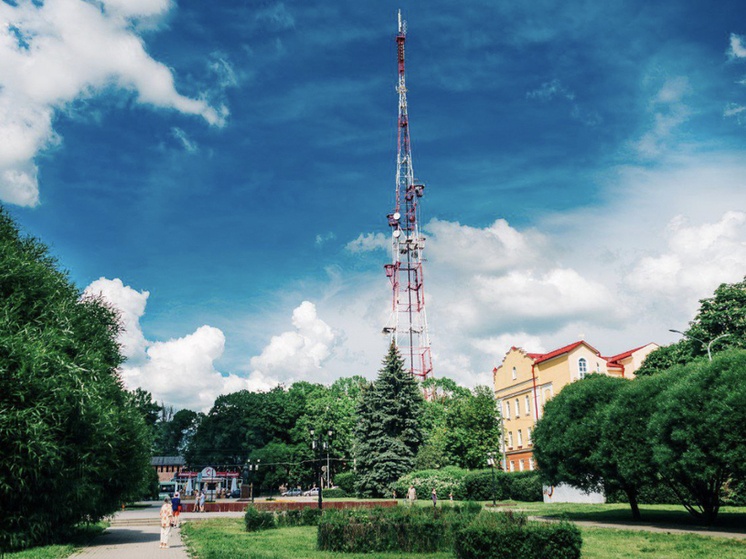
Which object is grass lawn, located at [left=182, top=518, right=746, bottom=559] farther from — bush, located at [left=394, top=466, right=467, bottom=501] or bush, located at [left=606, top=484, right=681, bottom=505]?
bush, located at [left=394, top=466, right=467, bottom=501]

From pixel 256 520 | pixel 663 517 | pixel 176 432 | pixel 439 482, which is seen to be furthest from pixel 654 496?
pixel 176 432

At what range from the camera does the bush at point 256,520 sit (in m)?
23.9

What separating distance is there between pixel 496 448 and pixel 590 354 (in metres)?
14.6

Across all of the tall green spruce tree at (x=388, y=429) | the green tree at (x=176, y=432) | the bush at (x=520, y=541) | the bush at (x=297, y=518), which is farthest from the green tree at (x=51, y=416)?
the green tree at (x=176, y=432)

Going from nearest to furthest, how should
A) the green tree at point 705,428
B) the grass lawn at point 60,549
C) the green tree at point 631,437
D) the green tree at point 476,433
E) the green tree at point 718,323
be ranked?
the grass lawn at point 60,549, the green tree at point 705,428, the green tree at point 631,437, the green tree at point 718,323, the green tree at point 476,433

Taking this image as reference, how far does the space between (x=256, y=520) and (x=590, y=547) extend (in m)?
13.8

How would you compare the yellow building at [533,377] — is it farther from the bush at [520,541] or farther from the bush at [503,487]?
the bush at [520,541]

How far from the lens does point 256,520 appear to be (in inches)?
944

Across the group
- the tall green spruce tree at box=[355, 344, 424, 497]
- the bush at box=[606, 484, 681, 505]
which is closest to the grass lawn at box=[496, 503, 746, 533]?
the bush at box=[606, 484, 681, 505]

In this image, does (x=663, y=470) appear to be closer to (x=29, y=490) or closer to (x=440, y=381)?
(x=29, y=490)

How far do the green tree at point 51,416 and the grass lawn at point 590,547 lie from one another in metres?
4.30

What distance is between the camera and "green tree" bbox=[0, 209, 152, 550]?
17281 mm

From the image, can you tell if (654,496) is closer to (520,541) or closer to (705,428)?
(705,428)

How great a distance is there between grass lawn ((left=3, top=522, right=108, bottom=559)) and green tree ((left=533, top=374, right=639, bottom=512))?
18.9 metres
